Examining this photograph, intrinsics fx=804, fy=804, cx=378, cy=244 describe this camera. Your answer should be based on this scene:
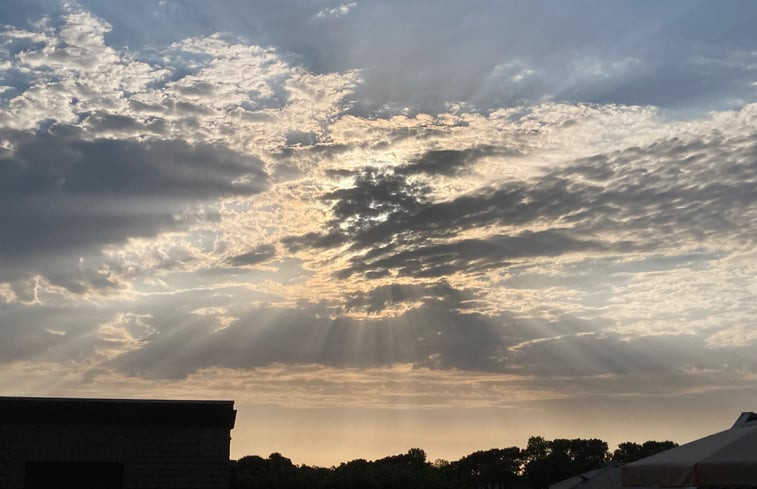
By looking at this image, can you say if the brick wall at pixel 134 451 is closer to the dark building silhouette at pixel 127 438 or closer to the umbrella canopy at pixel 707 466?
the dark building silhouette at pixel 127 438

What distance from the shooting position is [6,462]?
556 inches

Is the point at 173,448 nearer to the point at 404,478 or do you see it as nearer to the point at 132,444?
the point at 132,444

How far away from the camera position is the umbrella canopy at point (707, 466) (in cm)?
1167

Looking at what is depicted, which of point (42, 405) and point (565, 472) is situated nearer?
point (42, 405)

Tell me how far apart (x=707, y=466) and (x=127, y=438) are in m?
9.72

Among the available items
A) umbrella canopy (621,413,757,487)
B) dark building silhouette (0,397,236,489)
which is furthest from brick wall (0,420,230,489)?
umbrella canopy (621,413,757,487)

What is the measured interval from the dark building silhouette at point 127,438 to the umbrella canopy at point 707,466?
7.10 meters

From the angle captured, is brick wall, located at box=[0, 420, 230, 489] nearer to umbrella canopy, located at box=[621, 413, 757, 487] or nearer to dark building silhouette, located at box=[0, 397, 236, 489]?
dark building silhouette, located at box=[0, 397, 236, 489]

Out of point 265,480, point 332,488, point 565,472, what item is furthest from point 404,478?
point 565,472

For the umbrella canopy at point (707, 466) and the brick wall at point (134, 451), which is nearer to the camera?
the umbrella canopy at point (707, 466)

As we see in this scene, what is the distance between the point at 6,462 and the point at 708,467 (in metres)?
11.6

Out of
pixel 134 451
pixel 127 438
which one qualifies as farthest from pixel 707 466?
pixel 127 438

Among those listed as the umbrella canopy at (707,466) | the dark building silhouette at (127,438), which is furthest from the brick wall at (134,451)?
the umbrella canopy at (707,466)

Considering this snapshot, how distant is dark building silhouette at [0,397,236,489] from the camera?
1412cm
